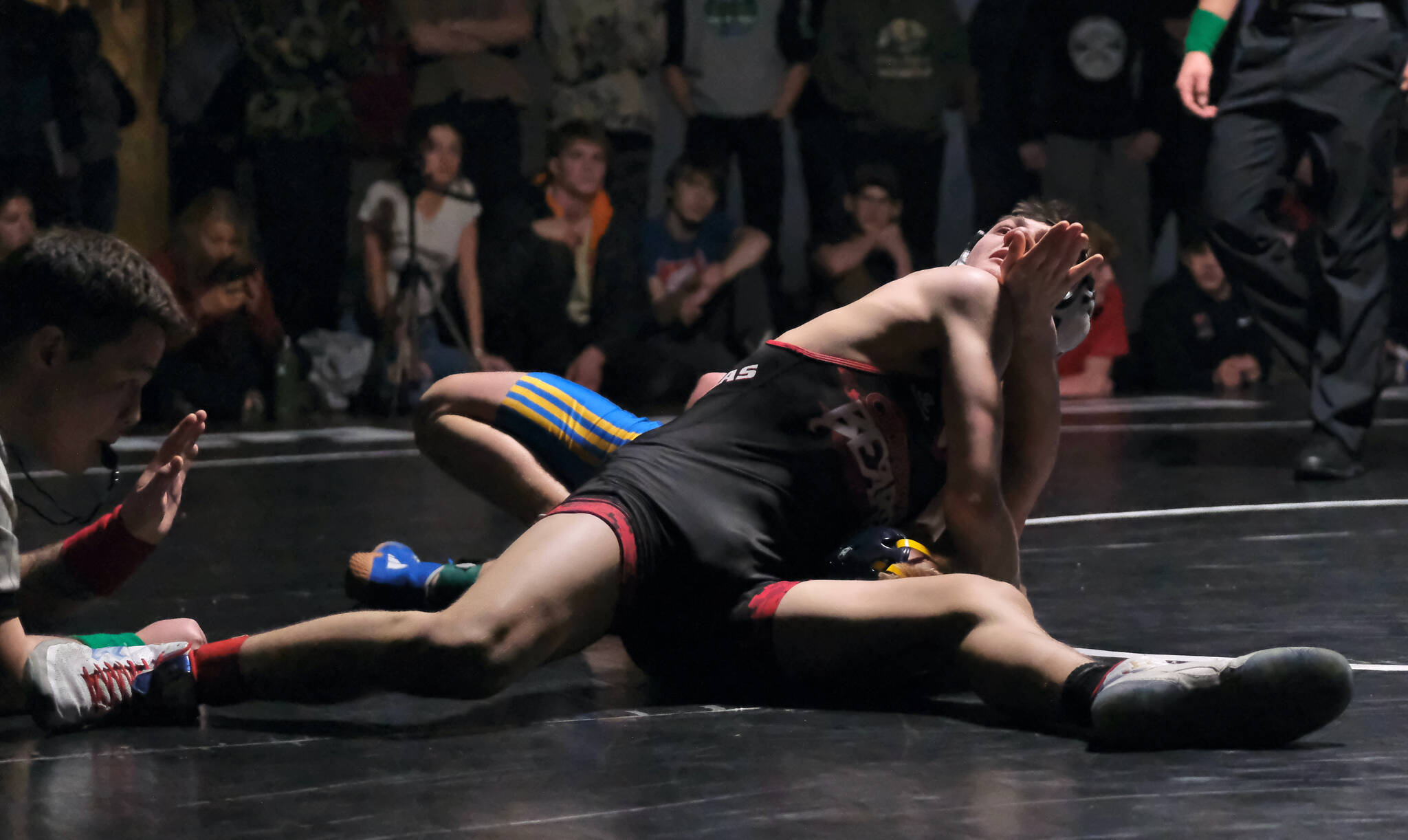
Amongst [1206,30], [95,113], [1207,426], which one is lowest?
[1207,426]

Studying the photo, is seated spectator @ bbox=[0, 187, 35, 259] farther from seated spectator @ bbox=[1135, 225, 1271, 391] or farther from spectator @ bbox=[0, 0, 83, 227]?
seated spectator @ bbox=[1135, 225, 1271, 391]

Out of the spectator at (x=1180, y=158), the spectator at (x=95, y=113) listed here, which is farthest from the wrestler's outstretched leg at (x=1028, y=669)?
the spectator at (x=1180, y=158)

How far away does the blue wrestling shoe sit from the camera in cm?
301

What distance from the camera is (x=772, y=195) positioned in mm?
7523

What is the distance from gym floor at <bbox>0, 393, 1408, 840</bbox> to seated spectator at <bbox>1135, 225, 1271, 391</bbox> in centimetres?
417

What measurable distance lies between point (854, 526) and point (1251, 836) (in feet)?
3.08

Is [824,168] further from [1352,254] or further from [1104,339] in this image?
[1352,254]

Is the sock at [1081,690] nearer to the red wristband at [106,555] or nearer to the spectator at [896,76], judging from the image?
the red wristband at [106,555]

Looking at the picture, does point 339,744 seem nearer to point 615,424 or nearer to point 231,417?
point 615,424

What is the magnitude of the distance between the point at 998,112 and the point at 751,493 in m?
5.35

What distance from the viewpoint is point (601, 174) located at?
7.27m

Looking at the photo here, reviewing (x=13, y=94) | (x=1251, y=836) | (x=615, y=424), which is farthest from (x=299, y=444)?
(x=1251, y=836)

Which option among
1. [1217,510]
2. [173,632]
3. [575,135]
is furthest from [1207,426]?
[173,632]

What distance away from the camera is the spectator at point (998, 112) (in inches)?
293
